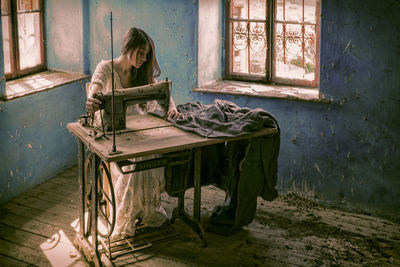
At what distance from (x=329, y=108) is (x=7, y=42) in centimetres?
277

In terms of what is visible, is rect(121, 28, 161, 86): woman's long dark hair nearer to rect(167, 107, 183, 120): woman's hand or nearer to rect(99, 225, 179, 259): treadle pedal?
rect(167, 107, 183, 120): woman's hand

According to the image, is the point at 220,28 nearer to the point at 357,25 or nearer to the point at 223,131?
the point at 357,25

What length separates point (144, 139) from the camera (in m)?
3.29

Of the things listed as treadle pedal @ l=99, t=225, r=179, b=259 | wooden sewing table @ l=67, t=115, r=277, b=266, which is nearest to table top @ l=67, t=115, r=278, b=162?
wooden sewing table @ l=67, t=115, r=277, b=266

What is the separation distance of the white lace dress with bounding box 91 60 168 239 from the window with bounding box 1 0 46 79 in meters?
1.32

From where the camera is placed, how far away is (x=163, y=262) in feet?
11.3

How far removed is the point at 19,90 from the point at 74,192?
3.21 feet

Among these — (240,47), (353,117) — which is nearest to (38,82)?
(240,47)

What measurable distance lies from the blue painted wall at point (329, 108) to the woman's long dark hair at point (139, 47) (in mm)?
981

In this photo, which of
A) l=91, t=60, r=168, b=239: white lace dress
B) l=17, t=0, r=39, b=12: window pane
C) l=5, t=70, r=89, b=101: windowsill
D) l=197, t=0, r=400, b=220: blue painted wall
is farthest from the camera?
l=17, t=0, r=39, b=12: window pane

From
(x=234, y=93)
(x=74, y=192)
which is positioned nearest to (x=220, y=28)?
(x=234, y=93)

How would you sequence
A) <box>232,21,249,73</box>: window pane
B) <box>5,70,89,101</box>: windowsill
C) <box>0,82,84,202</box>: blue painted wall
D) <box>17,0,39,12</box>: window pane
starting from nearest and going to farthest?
<box>0,82,84,202</box>: blue painted wall → <box>5,70,89,101</box>: windowsill → <box>17,0,39,12</box>: window pane → <box>232,21,249,73</box>: window pane

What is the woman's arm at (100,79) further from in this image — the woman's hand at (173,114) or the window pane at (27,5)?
the window pane at (27,5)

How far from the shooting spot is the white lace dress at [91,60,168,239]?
3.64m
